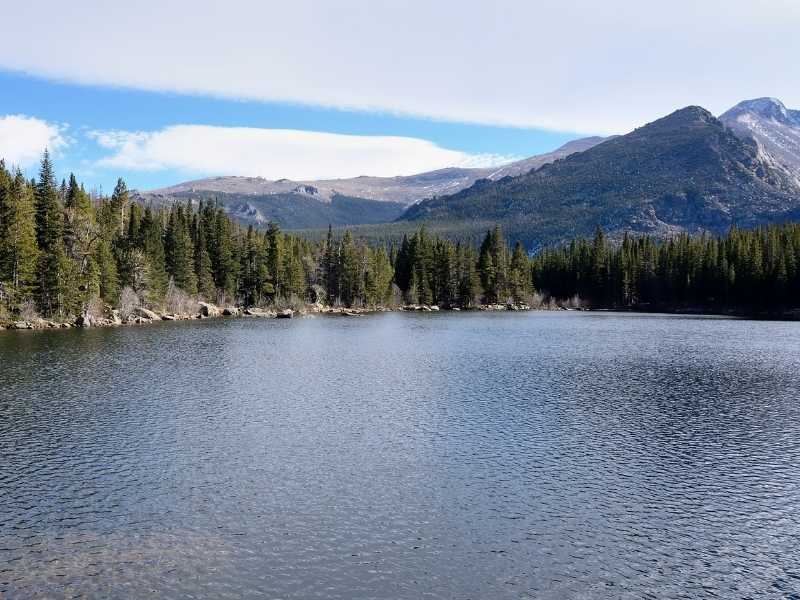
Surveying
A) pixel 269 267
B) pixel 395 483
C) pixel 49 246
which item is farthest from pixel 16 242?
pixel 395 483

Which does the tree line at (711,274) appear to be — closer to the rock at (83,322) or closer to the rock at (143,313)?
the rock at (143,313)

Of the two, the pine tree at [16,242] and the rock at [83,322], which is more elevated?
the pine tree at [16,242]

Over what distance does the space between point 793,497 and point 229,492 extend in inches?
902

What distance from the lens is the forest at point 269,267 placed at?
94562mm

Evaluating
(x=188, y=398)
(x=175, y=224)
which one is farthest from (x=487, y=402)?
(x=175, y=224)

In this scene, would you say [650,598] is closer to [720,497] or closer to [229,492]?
[720,497]

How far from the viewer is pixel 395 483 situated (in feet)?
86.8

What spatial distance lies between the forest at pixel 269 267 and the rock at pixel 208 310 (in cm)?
348

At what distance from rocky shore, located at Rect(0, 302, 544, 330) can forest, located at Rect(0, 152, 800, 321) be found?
1.65 meters

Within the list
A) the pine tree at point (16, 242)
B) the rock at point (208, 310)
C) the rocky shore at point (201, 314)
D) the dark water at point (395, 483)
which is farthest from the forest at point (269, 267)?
the dark water at point (395, 483)

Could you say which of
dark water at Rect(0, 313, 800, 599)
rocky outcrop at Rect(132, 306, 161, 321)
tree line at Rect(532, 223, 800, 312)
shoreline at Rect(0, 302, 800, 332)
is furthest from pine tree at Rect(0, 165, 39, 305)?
tree line at Rect(532, 223, 800, 312)

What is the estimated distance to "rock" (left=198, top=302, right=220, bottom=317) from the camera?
13300 centimetres

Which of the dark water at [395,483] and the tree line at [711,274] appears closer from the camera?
the dark water at [395,483]

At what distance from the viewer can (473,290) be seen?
179500 mm
